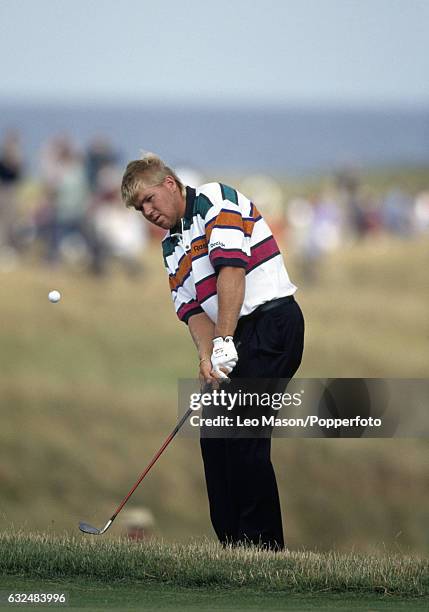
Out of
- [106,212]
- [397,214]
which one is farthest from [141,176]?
[397,214]

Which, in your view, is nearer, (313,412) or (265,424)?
(265,424)

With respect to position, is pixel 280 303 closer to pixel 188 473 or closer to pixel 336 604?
pixel 336 604

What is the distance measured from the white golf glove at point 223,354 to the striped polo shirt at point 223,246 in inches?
6.1

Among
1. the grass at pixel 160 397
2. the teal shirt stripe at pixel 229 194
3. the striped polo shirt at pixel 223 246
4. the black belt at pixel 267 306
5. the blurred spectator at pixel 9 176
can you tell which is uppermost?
the blurred spectator at pixel 9 176

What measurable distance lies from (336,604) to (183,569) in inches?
18.1

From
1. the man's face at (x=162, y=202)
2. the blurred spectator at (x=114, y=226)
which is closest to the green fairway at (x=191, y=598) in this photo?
the man's face at (x=162, y=202)

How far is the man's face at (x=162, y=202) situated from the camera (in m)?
3.70

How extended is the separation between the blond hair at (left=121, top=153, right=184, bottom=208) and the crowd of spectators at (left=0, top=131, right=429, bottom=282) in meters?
5.23

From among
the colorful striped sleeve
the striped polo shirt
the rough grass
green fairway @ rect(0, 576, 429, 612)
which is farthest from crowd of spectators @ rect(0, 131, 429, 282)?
green fairway @ rect(0, 576, 429, 612)

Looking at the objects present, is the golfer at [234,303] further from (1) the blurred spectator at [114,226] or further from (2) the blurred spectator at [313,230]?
(2) the blurred spectator at [313,230]

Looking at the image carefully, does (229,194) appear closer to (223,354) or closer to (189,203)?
(189,203)

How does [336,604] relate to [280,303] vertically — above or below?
below

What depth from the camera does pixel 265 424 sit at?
12.5ft

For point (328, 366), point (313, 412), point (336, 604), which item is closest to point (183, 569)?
point (336, 604)
